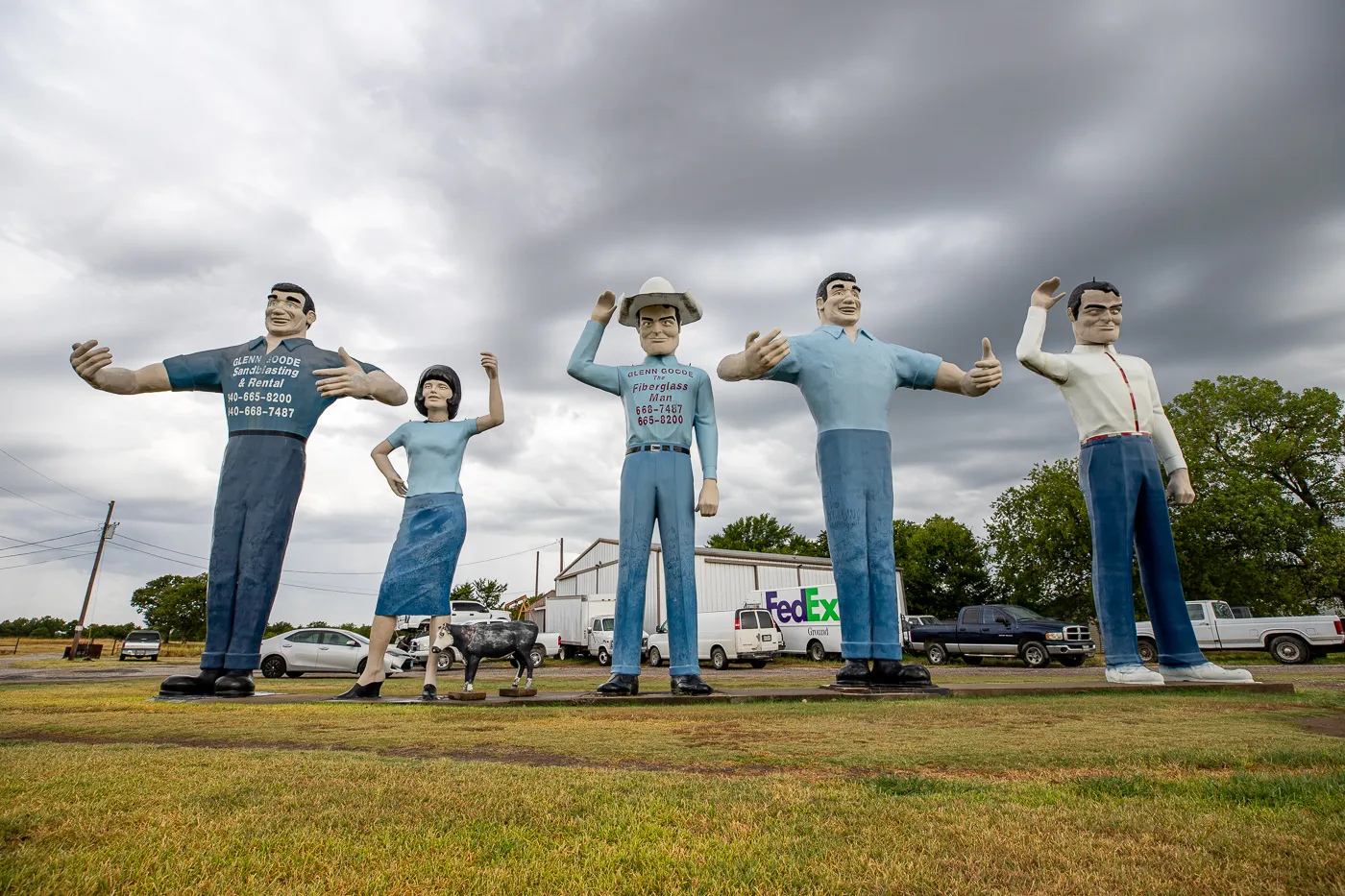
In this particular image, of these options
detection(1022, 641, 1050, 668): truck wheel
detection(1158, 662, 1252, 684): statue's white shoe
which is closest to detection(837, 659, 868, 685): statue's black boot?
Answer: detection(1158, 662, 1252, 684): statue's white shoe

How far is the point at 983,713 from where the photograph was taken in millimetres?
4746

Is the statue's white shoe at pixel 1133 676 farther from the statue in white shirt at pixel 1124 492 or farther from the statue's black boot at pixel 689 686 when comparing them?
the statue's black boot at pixel 689 686

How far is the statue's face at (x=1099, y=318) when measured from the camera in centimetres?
746

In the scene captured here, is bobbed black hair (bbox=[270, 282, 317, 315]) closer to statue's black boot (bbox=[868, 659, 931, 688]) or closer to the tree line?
statue's black boot (bbox=[868, 659, 931, 688])

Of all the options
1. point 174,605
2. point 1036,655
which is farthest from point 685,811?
point 174,605

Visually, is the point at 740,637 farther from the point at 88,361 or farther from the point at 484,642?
the point at 88,361

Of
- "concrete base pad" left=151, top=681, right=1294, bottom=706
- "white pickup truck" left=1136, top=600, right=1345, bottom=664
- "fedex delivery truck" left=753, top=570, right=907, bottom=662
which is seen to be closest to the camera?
"concrete base pad" left=151, top=681, right=1294, bottom=706

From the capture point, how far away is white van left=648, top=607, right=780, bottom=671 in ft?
63.9

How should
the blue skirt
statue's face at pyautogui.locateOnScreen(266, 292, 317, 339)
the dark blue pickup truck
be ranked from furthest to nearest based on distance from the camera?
the dark blue pickup truck < statue's face at pyautogui.locateOnScreen(266, 292, 317, 339) < the blue skirt

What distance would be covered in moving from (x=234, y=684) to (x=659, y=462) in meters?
4.25

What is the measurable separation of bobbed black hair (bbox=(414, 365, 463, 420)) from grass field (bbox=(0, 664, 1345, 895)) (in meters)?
4.27

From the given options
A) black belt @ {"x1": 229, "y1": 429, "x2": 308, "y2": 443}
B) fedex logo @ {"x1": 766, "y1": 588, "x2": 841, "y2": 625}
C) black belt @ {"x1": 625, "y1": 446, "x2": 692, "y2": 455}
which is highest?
black belt @ {"x1": 229, "y1": 429, "x2": 308, "y2": 443}

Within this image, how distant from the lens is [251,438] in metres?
7.04

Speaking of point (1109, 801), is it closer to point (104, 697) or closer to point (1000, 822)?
point (1000, 822)
